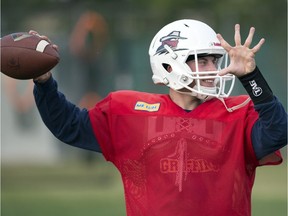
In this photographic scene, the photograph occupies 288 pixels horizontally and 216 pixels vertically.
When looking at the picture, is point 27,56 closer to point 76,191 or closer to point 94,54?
point 76,191

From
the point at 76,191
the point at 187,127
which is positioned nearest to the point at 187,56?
the point at 187,127

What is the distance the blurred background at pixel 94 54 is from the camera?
1692 cm

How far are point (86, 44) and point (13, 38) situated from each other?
38.2 feet

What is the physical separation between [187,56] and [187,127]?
0.40 metres

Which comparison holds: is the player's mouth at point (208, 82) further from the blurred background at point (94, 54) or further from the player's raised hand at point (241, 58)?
the blurred background at point (94, 54)

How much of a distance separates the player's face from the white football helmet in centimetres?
2

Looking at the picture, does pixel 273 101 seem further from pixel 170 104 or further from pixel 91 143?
pixel 91 143

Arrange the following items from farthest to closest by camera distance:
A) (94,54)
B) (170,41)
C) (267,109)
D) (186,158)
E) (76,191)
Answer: (94,54) < (76,191) < (170,41) < (186,158) < (267,109)

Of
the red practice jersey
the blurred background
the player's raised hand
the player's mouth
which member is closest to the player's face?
the player's mouth

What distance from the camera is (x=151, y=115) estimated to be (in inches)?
220

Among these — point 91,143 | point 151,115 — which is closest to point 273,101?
point 151,115

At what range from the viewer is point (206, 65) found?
18.2 ft

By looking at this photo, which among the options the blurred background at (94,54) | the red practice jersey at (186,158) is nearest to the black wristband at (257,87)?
the red practice jersey at (186,158)

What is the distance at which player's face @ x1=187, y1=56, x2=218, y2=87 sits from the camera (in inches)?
217
